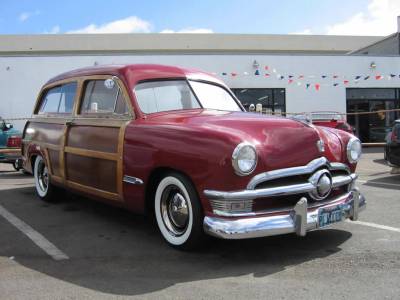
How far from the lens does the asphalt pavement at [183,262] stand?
11.5 feet

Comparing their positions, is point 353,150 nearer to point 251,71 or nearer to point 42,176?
point 42,176

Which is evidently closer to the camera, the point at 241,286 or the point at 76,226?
the point at 241,286

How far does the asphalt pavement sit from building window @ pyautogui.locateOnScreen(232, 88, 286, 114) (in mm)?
13795

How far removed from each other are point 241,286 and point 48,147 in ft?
12.6

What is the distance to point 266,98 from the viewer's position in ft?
64.6

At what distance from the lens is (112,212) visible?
6.18m

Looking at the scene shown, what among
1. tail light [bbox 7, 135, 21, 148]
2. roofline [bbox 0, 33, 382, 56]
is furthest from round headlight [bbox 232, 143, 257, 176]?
roofline [bbox 0, 33, 382, 56]

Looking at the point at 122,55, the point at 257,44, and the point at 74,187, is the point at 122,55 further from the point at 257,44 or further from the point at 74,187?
the point at 257,44

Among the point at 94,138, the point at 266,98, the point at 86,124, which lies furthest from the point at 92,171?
the point at 266,98

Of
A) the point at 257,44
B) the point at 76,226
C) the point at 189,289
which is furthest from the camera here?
the point at 257,44

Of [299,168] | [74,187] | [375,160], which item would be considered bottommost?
[375,160]

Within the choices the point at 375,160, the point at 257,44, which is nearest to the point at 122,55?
the point at 375,160

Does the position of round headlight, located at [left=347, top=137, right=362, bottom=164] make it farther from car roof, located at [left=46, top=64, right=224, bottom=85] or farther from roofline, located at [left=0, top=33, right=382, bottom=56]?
roofline, located at [left=0, top=33, right=382, bottom=56]

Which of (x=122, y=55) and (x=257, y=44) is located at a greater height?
(x=257, y=44)
